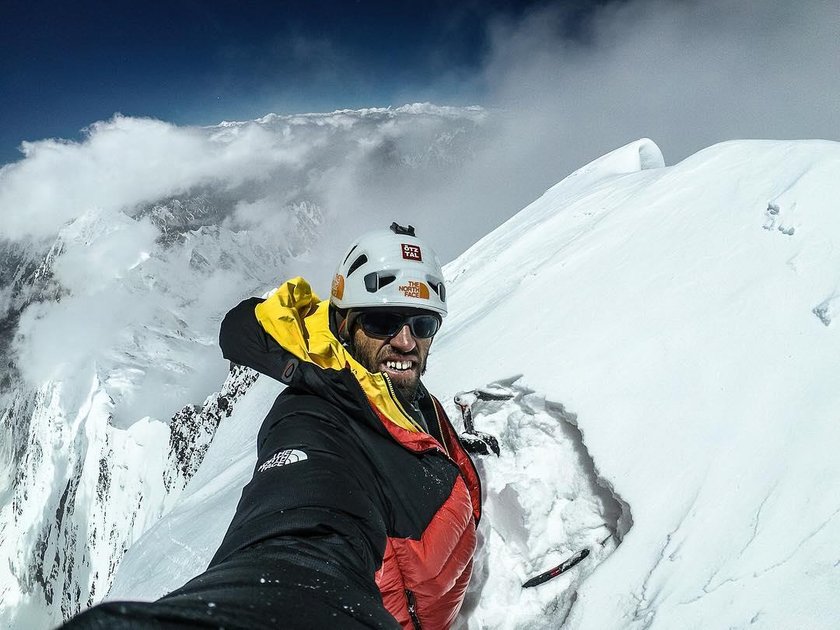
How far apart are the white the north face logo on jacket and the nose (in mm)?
1239

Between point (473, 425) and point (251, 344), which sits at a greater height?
point (251, 344)

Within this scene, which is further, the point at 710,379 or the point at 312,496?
the point at 710,379

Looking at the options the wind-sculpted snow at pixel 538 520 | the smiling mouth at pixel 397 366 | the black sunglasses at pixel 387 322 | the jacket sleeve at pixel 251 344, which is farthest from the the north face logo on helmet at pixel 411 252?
the wind-sculpted snow at pixel 538 520

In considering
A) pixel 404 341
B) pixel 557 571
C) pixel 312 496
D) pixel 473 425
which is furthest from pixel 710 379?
pixel 312 496

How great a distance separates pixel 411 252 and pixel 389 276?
0.27 m

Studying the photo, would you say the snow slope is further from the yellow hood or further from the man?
the yellow hood

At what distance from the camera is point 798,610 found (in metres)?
2.02

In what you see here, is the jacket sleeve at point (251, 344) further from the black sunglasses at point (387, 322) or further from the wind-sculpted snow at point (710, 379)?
the wind-sculpted snow at point (710, 379)

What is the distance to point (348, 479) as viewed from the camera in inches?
75.4

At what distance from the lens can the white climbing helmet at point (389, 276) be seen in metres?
3.11

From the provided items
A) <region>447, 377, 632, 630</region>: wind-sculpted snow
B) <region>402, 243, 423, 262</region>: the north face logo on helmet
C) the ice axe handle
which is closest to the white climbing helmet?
<region>402, 243, 423, 262</region>: the north face logo on helmet

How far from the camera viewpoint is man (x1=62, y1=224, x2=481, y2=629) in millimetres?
1075

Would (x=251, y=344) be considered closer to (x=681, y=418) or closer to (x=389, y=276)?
(x=389, y=276)

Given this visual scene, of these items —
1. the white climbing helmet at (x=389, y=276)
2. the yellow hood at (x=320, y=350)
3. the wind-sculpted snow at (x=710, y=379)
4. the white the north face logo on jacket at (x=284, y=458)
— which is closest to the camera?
the white the north face logo on jacket at (x=284, y=458)
